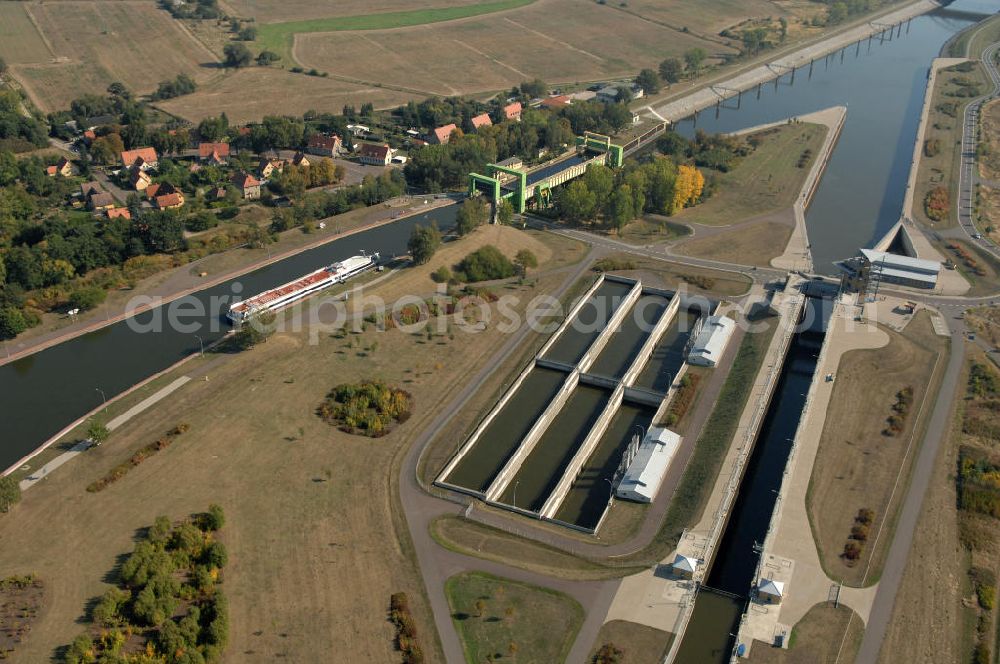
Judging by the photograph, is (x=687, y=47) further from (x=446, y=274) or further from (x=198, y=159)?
(x=446, y=274)

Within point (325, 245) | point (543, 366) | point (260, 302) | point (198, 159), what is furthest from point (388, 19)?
point (543, 366)

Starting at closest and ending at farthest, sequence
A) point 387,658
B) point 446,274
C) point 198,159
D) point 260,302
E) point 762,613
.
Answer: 1. point 387,658
2. point 762,613
3. point 260,302
4. point 446,274
5. point 198,159

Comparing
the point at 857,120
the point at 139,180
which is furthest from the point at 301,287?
the point at 857,120

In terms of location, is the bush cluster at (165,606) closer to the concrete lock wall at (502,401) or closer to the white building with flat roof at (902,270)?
the concrete lock wall at (502,401)

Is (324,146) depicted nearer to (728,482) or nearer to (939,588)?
(728,482)

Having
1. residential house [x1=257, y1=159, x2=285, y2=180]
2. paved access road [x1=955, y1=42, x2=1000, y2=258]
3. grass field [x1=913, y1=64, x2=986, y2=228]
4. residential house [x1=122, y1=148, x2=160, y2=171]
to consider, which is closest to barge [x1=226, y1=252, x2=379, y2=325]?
residential house [x1=257, y1=159, x2=285, y2=180]

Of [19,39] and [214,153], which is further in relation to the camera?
[19,39]
